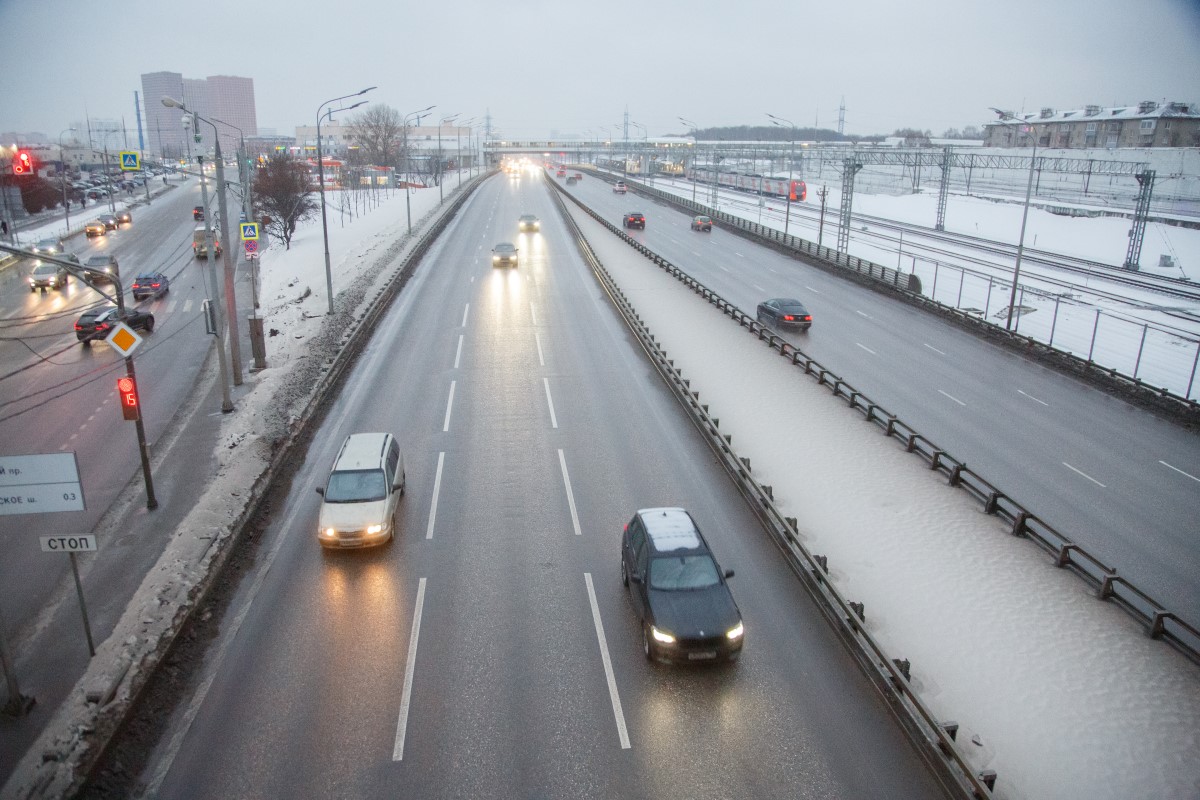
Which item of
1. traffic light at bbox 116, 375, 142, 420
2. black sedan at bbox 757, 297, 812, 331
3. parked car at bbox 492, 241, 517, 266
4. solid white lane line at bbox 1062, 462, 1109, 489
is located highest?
parked car at bbox 492, 241, 517, 266

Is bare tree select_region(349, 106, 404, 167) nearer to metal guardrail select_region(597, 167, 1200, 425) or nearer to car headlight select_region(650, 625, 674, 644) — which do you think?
metal guardrail select_region(597, 167, 1200, 425)

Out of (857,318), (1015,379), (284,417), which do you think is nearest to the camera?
(284,417)

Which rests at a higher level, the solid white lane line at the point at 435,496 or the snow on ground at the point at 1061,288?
the snow on ground at the point at 1061,288

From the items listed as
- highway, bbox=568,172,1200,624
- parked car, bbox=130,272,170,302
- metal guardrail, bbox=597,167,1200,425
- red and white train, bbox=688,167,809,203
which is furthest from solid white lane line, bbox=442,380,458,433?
red and white train, bbox=688,167,809,203

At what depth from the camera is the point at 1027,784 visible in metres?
9.75

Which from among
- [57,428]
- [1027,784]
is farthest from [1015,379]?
[57,428]

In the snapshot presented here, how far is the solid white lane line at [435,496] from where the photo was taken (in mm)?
16062

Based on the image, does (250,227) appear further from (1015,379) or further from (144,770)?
(1015,379)

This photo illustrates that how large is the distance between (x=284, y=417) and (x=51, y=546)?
10.5 metres

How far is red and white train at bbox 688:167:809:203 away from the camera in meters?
99.4

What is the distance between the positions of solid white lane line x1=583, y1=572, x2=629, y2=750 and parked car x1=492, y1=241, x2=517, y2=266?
35.2 meters

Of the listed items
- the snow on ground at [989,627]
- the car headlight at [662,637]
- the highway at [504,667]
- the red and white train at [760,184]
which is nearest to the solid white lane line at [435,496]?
the highway at [504,667]

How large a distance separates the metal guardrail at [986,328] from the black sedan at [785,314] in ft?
25.2

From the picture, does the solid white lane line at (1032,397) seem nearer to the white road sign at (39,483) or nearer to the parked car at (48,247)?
the white road sign at (39,483)
